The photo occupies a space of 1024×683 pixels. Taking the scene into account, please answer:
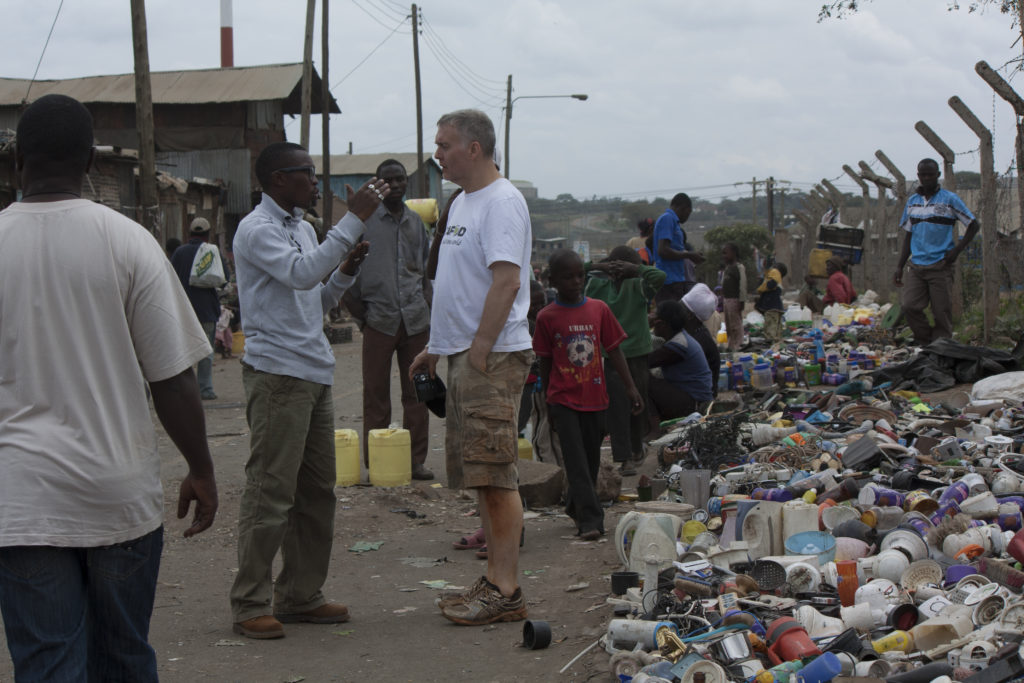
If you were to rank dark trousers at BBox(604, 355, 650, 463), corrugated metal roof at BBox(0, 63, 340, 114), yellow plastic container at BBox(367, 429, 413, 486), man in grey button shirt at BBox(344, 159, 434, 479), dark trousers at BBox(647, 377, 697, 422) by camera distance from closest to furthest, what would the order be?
dark trousers at BBox(604, 355, 650, 463) → yellow plastic container at BBox(367, 429, 413, 486) → man in grey button shirt at BBox(344, 159, 434, 479) → dark trousers at BBox(647, 377, 697, 422) → corrugated metal roof at BBox(0, 63, 340, 114)

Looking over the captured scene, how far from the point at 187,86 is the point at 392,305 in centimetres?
2797

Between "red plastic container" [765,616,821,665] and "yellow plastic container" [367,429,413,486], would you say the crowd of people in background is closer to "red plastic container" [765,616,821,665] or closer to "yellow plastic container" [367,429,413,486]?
"yellow plastic container" [367,429,413,486]

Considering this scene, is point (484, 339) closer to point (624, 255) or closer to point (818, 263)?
point (624, 255)

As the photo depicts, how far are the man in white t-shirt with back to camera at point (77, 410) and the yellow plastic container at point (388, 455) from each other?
14.8ft

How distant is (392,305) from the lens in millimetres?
7230

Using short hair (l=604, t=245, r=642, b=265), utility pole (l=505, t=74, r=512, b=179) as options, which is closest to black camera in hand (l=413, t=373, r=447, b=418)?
short hair (l=604, t=245, r=642, b=265)

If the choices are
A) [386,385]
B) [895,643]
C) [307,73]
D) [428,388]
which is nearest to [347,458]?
[386,385]

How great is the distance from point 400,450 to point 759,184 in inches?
2530

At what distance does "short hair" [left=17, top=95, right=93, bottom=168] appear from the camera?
251 centimetres

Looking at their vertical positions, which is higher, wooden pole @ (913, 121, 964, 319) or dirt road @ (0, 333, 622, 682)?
wooden pole @ (913, 121, 964, 319)

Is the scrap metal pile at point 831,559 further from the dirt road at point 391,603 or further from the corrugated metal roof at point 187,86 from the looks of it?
the corrugated metal roof at point 187,86

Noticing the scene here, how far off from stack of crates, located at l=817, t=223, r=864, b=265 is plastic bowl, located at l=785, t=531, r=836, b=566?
19.6 m

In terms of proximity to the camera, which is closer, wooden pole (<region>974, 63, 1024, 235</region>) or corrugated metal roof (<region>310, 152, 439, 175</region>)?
wooden pole (<region>974, 63, 1024, 235</region>)

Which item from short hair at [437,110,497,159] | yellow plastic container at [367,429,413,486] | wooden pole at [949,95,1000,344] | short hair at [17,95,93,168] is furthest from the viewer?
wooden pole at [949,95,1000,344]
